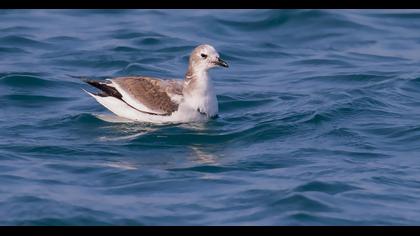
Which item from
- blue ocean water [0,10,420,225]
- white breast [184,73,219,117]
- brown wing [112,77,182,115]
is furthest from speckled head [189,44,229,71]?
blue ocean water [0,10,420,225]

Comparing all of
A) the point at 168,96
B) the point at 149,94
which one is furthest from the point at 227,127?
the point at 149,94

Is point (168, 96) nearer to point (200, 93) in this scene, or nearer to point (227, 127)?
point (200, 93)

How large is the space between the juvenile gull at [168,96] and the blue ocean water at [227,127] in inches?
7.9

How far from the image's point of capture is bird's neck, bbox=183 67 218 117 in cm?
1683

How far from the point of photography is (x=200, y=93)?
1684 centimetres

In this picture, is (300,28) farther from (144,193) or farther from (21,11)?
(144,193)

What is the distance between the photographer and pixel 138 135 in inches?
638

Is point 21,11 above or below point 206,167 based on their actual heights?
above

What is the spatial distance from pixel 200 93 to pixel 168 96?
18.6 inches

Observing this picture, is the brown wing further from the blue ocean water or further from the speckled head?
the speckled head

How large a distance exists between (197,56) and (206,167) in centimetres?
286

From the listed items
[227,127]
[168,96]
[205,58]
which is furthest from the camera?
[205,58]

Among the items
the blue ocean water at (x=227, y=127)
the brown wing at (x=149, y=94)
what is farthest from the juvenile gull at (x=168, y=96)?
the blue ocean water at (x=227, y=127)
